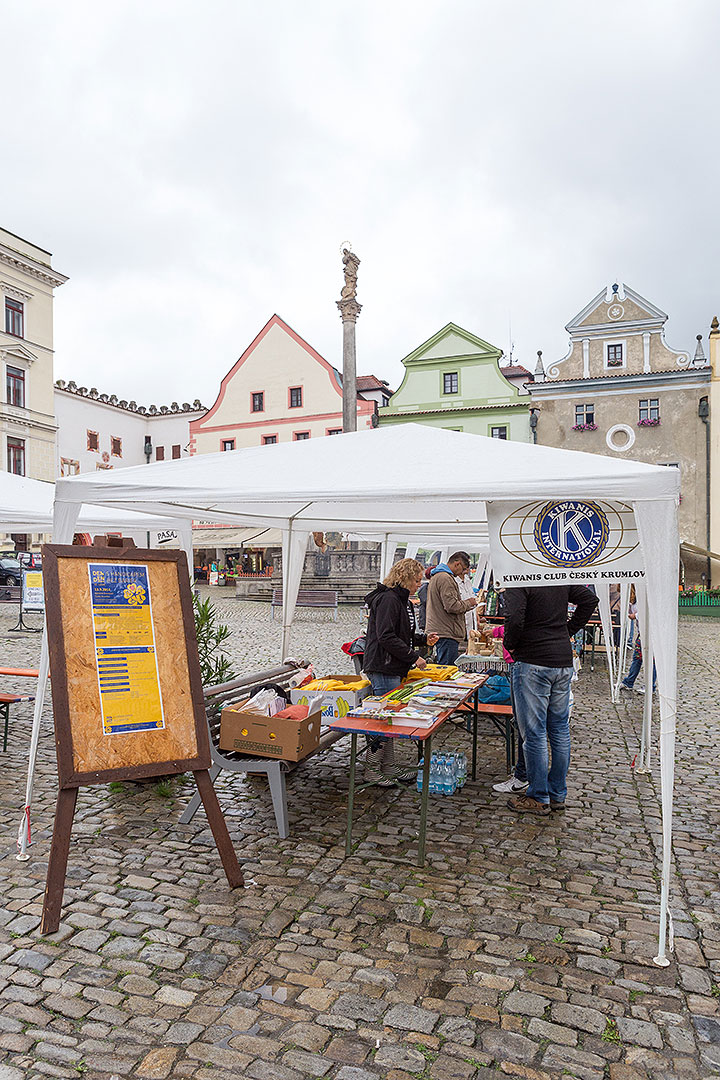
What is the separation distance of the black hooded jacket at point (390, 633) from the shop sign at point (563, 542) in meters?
1.96

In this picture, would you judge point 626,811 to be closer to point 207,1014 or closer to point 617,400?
point 207,1014

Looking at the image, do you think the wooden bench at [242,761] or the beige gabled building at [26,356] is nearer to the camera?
the wooden bench at [242,761]

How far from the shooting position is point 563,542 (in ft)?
14.0

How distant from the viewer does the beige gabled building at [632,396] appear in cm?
3173

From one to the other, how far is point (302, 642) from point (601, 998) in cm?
1299

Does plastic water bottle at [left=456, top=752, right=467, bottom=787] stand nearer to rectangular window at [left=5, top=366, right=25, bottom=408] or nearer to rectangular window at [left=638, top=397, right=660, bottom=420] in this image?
rectangular window at [left=638, top=397, right=660, bottom=420]

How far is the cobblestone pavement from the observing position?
2.87 meters

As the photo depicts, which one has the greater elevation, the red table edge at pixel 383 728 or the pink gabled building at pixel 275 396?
the pink gabled building at pixel 275 396

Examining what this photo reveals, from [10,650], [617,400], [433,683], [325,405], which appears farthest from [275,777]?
[325,405]

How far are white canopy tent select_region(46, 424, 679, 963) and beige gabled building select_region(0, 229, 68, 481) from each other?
115 feet

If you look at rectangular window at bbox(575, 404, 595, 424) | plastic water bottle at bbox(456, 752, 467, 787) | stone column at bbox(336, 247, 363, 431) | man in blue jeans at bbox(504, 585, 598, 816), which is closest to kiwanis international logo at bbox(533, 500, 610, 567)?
man in blue jeans at bbox(504, 585, 598, 816)

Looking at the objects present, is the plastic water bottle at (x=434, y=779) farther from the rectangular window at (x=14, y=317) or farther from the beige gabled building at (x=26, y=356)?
the rectangular window at (x=14, y=317)

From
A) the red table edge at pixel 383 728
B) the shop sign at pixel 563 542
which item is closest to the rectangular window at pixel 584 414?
the red table edge at pixel 383 728

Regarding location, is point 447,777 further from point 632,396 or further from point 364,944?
point 632,396
